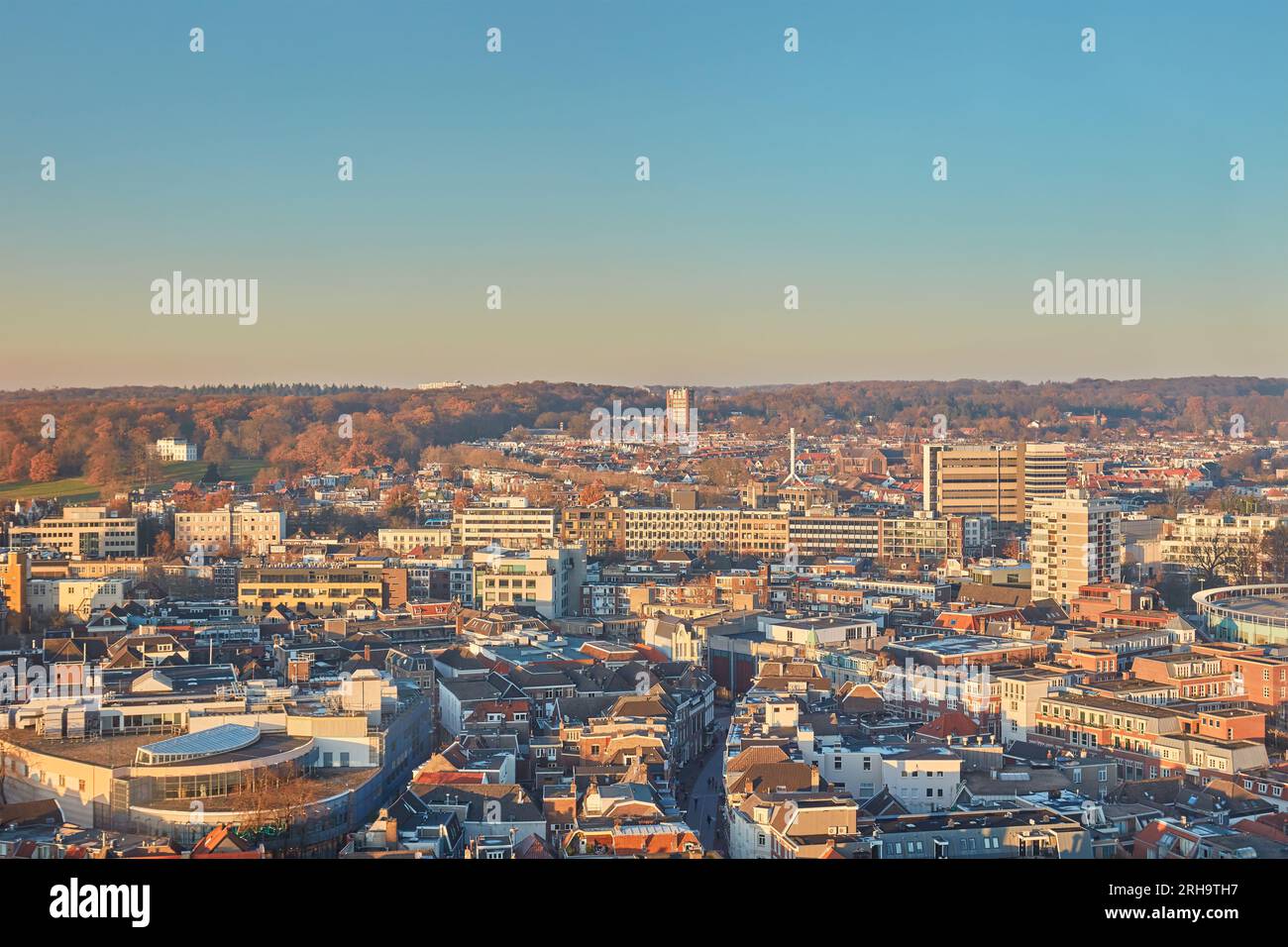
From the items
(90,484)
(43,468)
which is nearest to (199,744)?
(43,468)

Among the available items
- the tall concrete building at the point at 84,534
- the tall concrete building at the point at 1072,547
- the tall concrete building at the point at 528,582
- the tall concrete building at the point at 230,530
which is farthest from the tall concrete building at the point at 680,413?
the tall concrete building at the point at 1072,547

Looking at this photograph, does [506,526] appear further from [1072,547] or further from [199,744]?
[199,744]

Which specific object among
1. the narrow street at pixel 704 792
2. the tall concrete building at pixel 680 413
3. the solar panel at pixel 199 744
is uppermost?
the tall concrete building at pixel 680 413

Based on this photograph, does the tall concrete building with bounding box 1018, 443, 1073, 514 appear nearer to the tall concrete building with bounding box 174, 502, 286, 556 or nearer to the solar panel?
the tall concrete building with bounding box 174, 502, 286, 556

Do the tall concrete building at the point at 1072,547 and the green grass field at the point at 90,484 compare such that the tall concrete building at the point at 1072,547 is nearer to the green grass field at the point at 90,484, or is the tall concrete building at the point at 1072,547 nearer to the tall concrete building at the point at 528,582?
the tall concrete building at the point at 528,582

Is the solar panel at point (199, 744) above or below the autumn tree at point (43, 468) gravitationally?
below

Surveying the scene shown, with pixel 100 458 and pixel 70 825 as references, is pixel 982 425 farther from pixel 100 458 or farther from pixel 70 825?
pixel 70 825

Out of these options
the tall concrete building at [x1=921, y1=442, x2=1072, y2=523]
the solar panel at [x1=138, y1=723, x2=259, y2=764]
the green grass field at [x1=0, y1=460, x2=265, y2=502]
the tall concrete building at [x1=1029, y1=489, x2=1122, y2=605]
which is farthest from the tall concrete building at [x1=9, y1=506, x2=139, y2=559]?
the tall concrete building at [x1=921, y1=442, x2=1072, y2=523]
